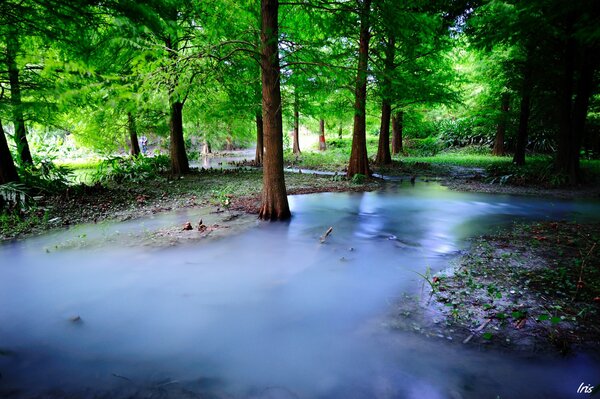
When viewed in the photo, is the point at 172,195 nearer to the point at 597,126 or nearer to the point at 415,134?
the point at 597,126

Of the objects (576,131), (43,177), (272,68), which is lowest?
(43,177)

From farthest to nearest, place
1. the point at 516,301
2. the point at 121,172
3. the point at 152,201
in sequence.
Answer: the point at 121,172 → the point at 152,201 → the point at 516,301

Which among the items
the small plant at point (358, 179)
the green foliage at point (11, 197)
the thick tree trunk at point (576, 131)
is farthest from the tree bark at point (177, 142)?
the thick tree trunk at point (576, 131)

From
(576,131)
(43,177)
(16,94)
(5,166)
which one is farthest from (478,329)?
(43,177)

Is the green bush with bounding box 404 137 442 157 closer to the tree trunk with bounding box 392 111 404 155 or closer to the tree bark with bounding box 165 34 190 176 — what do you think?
the tree trunk with bounding box 392 111 404 155

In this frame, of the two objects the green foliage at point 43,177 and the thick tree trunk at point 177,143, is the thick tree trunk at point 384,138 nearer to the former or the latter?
the thick tree trunk at point 177,143

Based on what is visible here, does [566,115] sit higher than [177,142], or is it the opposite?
[566,115]

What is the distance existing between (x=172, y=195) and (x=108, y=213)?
102 inches

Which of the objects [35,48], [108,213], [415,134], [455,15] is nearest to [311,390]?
[108,213]

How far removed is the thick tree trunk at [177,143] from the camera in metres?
15.8

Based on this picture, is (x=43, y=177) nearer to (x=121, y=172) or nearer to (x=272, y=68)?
(x=121, y=172)

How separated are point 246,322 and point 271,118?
531cm

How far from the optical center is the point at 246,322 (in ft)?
15.8

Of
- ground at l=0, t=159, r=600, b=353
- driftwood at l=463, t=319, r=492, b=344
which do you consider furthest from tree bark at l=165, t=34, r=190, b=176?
driftwood at l=463, t=319, r=492, b=344
